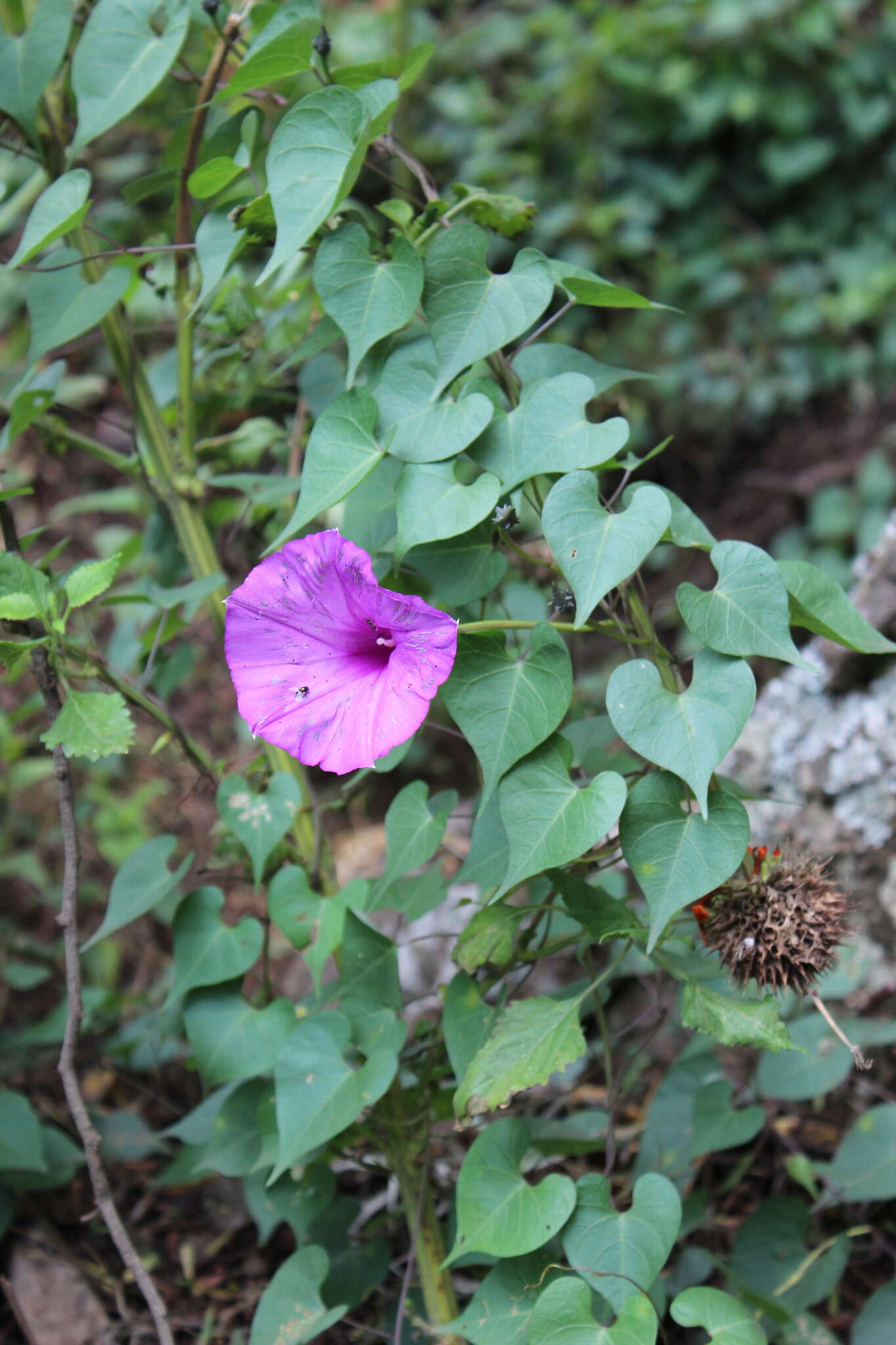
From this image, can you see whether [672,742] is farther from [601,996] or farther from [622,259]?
[622,259]

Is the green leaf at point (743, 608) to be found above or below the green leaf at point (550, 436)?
below

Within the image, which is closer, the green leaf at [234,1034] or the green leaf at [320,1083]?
the green leaf at [320,1083]

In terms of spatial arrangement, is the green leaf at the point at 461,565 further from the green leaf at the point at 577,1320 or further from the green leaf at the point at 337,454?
the green leaf at the point at 577,1320

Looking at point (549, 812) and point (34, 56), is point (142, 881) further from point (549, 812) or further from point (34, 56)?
point (34, 56)

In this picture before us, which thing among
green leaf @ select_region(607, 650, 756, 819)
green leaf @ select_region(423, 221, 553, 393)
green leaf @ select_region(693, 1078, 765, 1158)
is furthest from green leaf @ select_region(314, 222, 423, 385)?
green leaf @ select_region(693, 1078, 765, 1158)

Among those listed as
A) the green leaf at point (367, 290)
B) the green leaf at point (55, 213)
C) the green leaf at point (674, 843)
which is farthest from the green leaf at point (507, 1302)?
the green leaf at point (55, 213)

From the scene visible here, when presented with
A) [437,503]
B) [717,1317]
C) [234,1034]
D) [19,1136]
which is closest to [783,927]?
[717,1317]

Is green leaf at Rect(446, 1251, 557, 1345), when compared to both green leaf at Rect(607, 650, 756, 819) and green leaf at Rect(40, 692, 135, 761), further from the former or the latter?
green leaf at Rect(40, 692, 135, 761)
